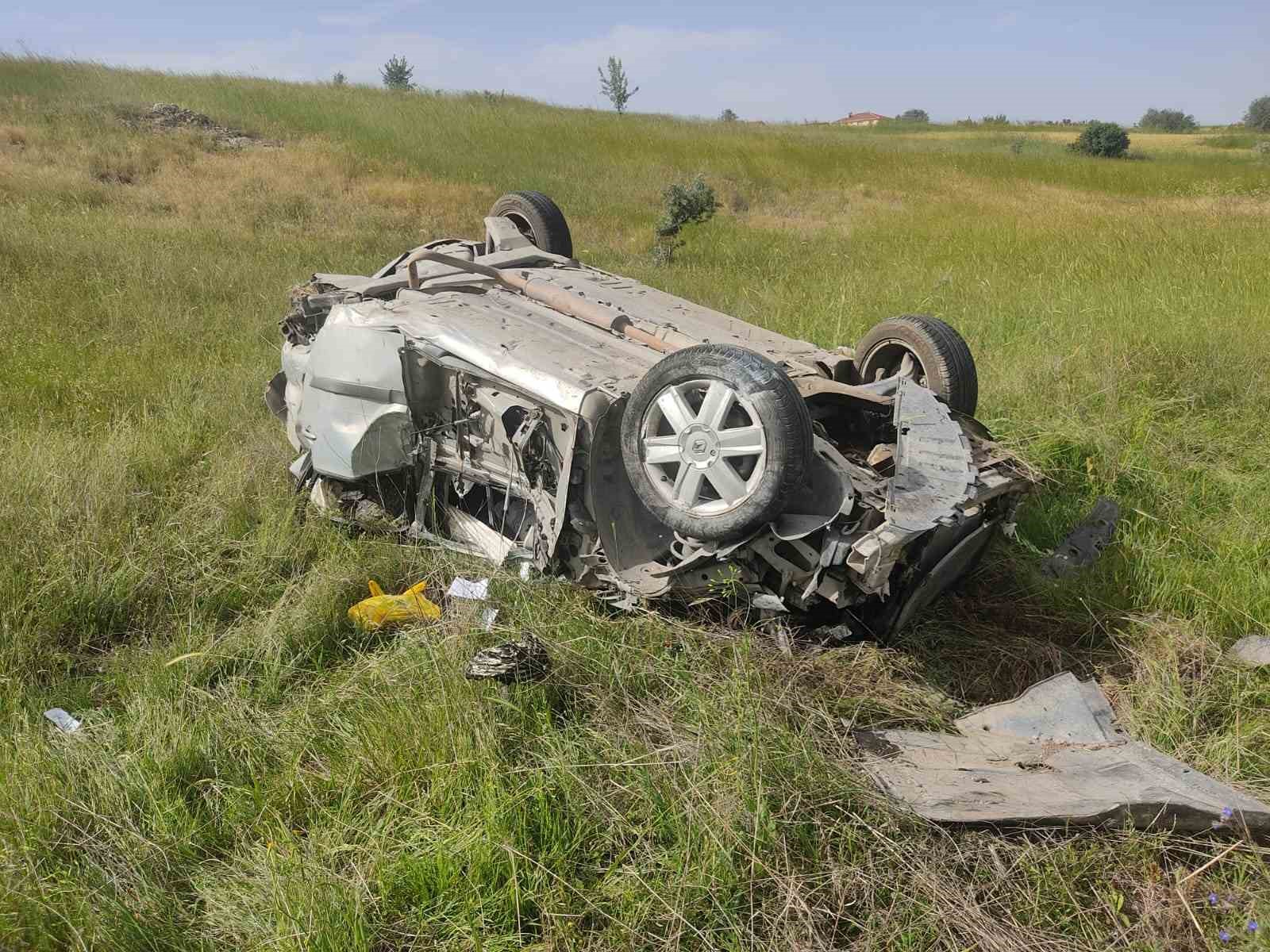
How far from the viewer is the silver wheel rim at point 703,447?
304 centimetres

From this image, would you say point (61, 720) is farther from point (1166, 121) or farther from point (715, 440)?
point (1166, 121)

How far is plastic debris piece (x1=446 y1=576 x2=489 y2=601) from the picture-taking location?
12.5 ft

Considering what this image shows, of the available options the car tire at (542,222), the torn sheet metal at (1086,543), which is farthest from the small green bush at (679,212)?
the torn sheet metal at (1086,543)

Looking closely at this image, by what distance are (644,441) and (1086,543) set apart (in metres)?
2.53

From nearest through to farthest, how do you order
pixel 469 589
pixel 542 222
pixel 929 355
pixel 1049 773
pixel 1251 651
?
pixel 1049 773 → pixel 1251 651 → pixel 469 589 → pixel 929 355 → pixel 542 222

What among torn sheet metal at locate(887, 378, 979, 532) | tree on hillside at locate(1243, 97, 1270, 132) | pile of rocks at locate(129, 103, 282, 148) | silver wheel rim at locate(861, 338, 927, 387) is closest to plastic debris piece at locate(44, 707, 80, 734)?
torn sheet metal at locate(887, 378, 979, 532)

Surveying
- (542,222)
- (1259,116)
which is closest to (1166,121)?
(1259,116)

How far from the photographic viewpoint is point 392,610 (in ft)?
12.8

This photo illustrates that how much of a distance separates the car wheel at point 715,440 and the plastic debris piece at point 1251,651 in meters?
2.15

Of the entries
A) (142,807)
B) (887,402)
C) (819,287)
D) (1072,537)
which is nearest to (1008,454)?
(887,402)

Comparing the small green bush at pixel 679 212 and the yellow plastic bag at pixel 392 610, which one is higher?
the small green bush at pixel 679 212

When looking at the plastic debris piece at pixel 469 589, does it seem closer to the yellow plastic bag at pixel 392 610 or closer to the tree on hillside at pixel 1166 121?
the yellow plastic bag at pixel 392 610

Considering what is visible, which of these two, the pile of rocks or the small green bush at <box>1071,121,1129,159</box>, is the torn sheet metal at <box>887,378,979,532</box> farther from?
the small green bush at <box>1071,121,1129,159</box>

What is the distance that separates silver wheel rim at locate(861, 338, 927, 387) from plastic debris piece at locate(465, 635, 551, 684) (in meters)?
2.33
